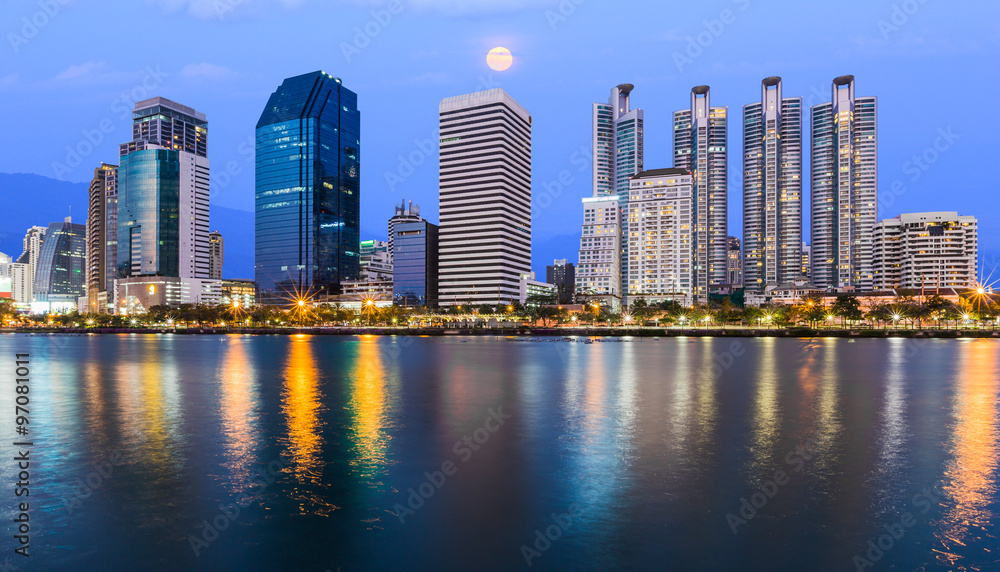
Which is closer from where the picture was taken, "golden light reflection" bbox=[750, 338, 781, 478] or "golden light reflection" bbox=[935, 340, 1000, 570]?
"golden light reflection" bbox=[935, 340, 1000, 570]

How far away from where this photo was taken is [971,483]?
2222cm

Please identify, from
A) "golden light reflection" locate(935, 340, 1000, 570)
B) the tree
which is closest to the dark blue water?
"golden light reflection" locate(935, 340, 1000, 570)

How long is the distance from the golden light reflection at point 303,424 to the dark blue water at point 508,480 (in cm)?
21

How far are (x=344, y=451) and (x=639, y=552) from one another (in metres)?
15.3

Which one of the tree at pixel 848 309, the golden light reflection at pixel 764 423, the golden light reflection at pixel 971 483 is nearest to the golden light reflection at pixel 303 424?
the golden light reflection at pixel 764 423

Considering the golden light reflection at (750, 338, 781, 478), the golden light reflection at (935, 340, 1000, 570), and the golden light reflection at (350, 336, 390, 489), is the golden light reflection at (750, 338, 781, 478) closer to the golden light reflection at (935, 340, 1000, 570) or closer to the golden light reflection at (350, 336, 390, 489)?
the golden light reflection at (935, 340, 1000, 570)

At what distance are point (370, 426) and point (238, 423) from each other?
759cm

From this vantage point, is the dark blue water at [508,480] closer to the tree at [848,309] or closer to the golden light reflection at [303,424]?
the golden light reflection at [303,424]

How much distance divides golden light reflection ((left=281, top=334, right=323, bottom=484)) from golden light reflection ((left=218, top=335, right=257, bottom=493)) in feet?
5.92

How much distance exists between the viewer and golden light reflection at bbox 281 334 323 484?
24.2m

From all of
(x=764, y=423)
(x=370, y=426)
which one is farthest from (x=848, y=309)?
(x=370, y=426)

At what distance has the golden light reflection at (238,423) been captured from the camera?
937 inches

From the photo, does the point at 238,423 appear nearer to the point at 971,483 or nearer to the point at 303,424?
the point at 303,424

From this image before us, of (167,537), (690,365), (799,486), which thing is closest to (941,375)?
(690,365)
